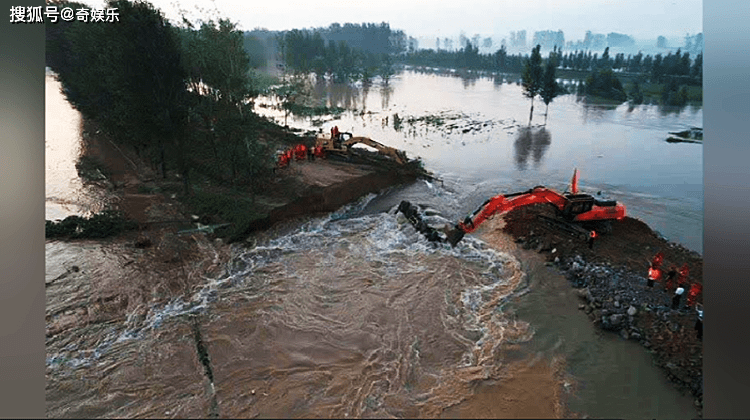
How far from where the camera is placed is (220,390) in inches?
270

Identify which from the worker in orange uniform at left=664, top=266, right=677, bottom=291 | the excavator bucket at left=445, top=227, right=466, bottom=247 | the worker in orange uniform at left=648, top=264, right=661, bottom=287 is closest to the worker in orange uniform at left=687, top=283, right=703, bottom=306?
the worker in orange uniform at left=664, top=266, right=677, bottom=291

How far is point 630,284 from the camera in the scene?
31.9 ft

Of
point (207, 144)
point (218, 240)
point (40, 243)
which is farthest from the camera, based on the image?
point (207, 144)

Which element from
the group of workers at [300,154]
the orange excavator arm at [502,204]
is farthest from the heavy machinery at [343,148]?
the orange excavator arm at [502,204]

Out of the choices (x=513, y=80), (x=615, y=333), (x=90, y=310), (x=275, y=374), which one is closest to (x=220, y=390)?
(x=275, y=374)

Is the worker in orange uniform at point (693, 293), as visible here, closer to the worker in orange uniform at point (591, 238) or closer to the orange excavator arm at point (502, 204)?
the worker in orange uniform at point (591, 238)

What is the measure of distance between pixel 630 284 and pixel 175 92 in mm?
13019

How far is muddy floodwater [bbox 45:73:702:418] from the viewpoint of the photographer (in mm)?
6746

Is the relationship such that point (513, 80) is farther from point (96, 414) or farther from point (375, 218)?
point (96, 414)

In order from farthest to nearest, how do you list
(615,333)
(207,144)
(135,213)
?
(207,144), (135,213), (615,333)

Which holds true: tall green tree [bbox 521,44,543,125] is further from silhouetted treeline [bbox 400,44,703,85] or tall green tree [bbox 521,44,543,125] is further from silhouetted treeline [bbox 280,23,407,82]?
silhouetted treeline [bbox 280,23,407,82]

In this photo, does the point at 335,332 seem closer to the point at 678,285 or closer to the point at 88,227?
the point at 678,285

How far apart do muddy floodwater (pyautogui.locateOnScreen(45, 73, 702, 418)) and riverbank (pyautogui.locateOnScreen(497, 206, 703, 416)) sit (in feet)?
0.97

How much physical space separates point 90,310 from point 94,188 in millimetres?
8167
